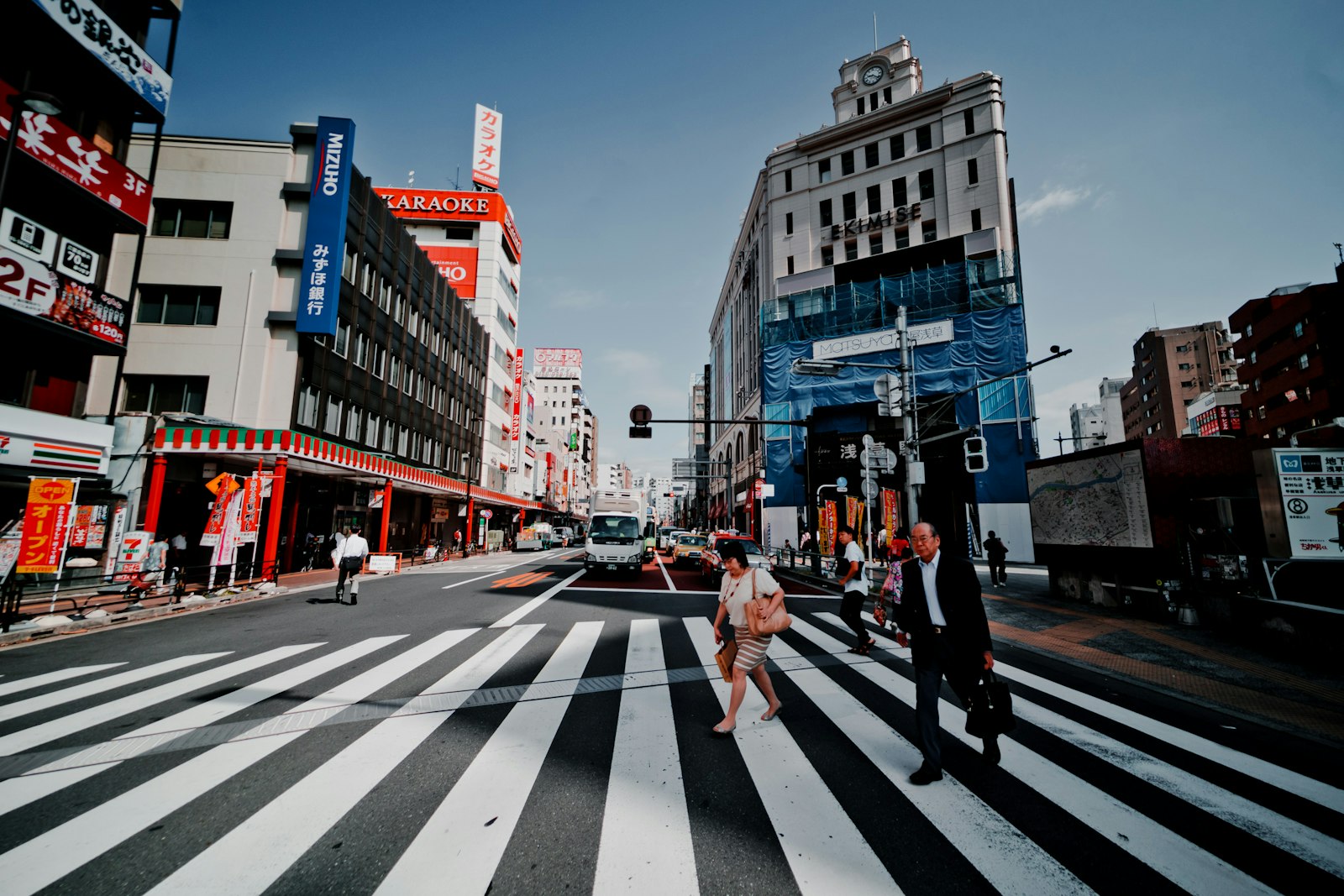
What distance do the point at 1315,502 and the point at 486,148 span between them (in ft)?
195

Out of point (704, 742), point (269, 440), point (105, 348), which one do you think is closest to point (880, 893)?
point (704, 742)

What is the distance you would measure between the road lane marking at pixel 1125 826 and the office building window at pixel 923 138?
4069cm

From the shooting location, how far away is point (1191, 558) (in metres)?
12.3

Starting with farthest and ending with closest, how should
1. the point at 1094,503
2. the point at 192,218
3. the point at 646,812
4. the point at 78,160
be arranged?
the point at 192,218 → the point at 78,160 → the point at 1094,503 → the point at 646,812

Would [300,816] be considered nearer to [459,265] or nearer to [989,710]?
[989,710]

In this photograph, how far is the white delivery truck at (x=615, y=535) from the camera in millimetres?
18219

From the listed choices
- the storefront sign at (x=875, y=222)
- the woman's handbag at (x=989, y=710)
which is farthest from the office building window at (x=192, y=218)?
the storefront sign at (x=875, y=222)

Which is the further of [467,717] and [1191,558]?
[1191,558]

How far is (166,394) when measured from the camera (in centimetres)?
2003

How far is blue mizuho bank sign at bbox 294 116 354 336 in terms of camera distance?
20562mm

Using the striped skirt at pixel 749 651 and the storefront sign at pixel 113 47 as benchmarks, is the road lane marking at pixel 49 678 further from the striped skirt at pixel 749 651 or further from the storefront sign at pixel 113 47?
the storefront sign at pixel 113 47

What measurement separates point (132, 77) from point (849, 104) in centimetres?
4211

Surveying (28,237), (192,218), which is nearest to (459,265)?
(192,218)

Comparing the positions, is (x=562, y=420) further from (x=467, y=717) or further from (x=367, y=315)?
(x=467, y=717)
